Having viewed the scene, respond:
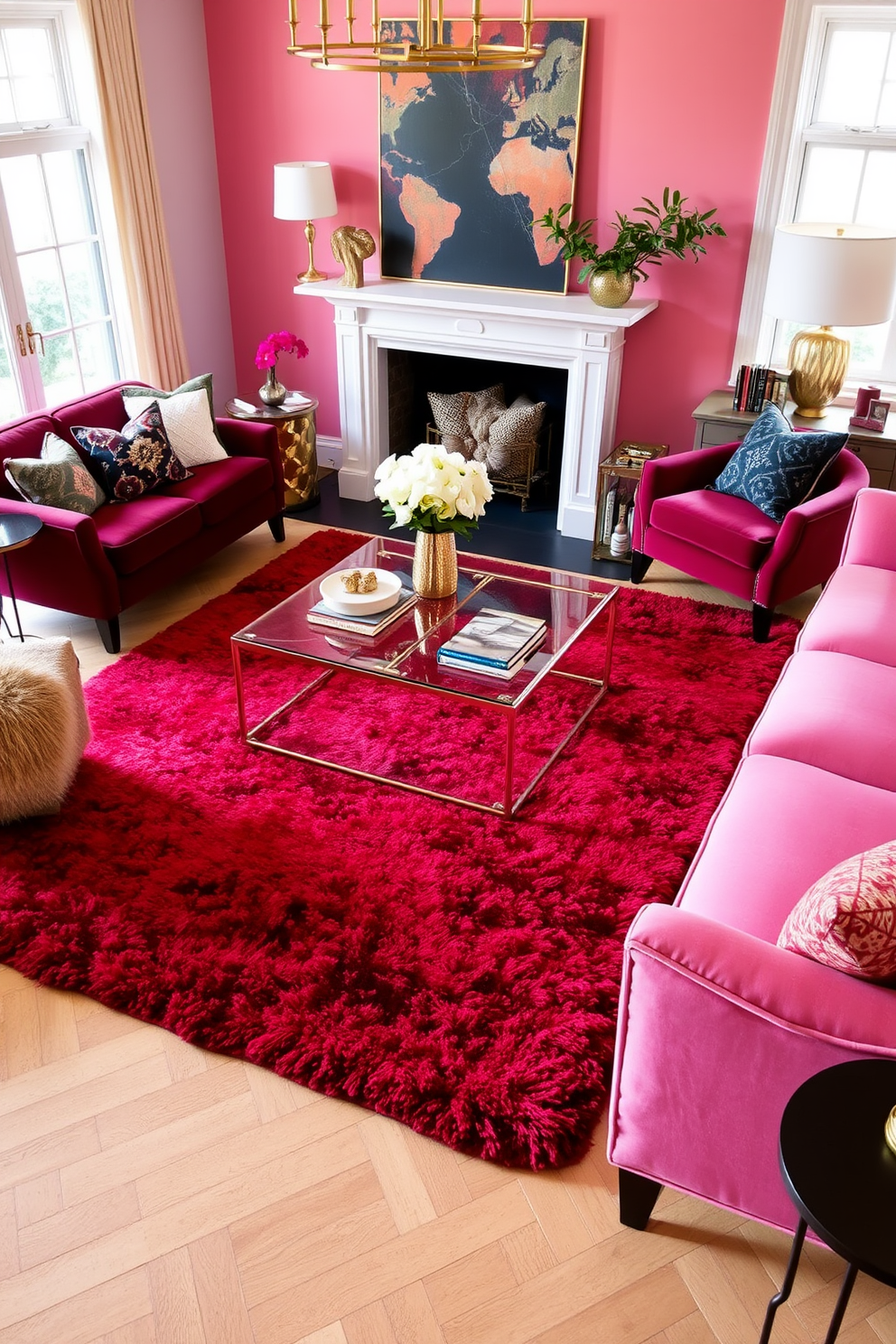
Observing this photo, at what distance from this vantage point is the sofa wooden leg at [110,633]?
14.3ft

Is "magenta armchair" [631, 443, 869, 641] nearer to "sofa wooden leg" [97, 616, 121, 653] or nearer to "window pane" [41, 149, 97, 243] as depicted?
"sofa wooden leg" [97, 616, 121, 653]

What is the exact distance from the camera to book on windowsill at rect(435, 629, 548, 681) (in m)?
3.40

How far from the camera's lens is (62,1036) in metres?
2.71

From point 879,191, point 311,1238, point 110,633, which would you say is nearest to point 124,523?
point 110,633

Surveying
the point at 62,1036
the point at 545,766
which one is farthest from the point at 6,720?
the point at 545,766

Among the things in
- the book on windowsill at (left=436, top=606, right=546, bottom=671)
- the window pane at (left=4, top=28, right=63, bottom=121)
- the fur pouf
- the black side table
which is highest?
the window pane at (left=4, top=28, right=63, bottom=121)

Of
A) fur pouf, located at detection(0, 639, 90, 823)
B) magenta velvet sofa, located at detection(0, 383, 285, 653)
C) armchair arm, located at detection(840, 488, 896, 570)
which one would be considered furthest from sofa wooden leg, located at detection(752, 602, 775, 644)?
fur pouf, located at detection(0, 639, 90, 823)

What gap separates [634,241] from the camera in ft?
16.1

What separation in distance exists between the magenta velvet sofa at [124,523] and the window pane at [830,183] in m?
2.70

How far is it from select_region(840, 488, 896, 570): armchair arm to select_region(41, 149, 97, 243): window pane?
157 inches

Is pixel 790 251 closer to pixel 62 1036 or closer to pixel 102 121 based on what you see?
pixel 102 121

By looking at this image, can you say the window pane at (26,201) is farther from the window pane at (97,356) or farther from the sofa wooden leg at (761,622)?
the sofa wooden leg at (761,622)

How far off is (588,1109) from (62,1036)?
1.32m

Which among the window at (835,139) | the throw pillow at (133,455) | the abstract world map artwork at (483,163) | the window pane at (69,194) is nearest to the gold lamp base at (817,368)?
the window at (835,139)
